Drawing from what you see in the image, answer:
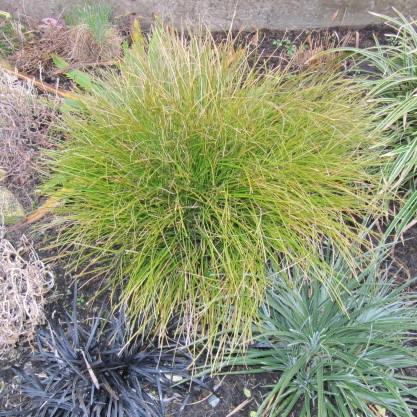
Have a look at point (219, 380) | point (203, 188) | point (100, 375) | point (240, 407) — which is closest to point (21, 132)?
point (203, 188)

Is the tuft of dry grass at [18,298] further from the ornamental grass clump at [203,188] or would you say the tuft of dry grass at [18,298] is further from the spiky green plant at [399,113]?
the spiky green plant at [399,113]

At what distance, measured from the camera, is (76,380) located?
1.89m

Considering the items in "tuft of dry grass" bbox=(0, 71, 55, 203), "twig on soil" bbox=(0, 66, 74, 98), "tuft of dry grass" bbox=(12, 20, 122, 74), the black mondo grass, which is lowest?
the black mondo grass

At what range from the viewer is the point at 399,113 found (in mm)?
2459

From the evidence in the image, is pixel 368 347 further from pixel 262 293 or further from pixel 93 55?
pixel 93 55

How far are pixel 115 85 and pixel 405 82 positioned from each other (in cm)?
150

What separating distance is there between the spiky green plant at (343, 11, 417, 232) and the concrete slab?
58cm

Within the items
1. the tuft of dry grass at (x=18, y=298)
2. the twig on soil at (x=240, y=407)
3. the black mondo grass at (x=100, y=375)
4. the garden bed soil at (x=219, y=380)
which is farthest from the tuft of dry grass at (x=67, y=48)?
the twig on soil at (x=240, y=407)

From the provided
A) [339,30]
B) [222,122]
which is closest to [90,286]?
[222,122]

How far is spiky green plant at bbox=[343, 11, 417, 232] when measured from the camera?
7.81ft

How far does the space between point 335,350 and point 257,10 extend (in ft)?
7.60

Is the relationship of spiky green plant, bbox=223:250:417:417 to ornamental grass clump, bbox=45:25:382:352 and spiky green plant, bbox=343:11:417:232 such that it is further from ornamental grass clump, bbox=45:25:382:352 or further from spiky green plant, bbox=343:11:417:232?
spiky green plant, bbox=343:11:417:232

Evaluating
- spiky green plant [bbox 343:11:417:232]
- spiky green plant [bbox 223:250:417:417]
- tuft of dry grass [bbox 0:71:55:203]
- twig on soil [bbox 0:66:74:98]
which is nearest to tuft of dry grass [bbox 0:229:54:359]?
tuft of dry grass [bbox 0:71:55:203]

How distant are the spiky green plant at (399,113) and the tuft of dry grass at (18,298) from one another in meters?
1.59
